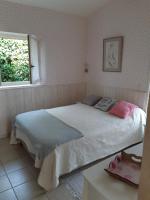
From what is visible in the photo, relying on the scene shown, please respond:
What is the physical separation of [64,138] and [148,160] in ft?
4.76

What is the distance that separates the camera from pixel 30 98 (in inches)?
132

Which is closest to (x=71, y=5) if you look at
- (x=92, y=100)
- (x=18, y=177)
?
(x=92, y=100)

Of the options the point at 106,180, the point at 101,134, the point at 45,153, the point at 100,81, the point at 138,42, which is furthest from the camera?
the point at 100,81

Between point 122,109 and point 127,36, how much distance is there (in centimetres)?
140

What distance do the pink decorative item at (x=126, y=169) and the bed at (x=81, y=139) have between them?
861mm

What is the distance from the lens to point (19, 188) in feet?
6.30

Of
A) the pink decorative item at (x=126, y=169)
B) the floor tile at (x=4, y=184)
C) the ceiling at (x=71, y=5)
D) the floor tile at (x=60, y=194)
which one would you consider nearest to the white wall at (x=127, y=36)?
the ceiling at (x=71, y=5)

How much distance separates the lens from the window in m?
3.14

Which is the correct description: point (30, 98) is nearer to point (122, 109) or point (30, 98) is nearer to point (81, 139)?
point (81, 139)

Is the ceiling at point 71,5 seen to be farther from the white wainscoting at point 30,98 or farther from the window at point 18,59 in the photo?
the white wainscoting at point 30,98

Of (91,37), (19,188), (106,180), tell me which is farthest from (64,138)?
(91,37)

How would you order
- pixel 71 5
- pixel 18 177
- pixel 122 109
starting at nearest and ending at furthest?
pixel 18 177 → pixel 122 109 → pixel 71 5

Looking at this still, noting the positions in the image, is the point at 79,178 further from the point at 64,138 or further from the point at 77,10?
the point at 77,10

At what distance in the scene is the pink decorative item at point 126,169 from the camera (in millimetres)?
1040
